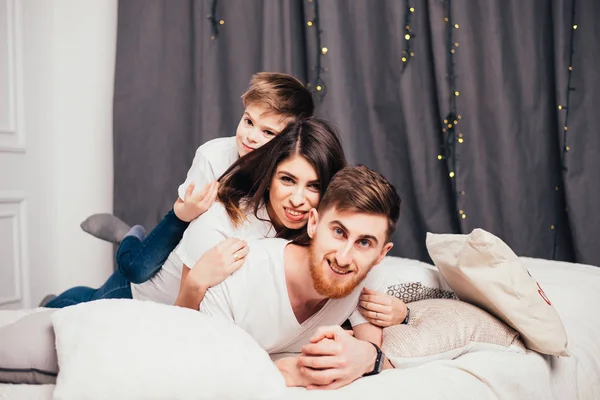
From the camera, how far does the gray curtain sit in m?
2.31

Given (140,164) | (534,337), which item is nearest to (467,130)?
(534,337)

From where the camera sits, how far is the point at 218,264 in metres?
1.37

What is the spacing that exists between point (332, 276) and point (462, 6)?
1582 mm

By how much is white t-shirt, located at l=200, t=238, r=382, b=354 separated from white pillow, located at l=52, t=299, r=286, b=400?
294mm

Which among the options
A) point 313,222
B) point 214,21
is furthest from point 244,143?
point 214,21

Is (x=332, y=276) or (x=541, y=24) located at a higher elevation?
(x=541, y=24)

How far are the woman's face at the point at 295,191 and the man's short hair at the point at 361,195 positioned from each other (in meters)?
0.13

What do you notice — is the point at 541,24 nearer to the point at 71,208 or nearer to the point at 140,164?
the point at 140,164

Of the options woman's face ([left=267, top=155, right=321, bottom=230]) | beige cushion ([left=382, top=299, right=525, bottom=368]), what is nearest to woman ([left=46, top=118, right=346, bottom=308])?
woman's face ([left=267, top=155, right=321, bottom=230])

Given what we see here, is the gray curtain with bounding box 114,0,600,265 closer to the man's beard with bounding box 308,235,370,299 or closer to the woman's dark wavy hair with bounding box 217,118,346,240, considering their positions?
the woman's dark wavy hair with bounding box 217,118,346,240

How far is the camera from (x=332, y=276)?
1.29m

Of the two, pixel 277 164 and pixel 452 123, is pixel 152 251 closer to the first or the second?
pixel 277 164

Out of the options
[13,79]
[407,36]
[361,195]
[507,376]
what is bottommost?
[507,376]

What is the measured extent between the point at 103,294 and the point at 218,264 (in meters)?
0.82
